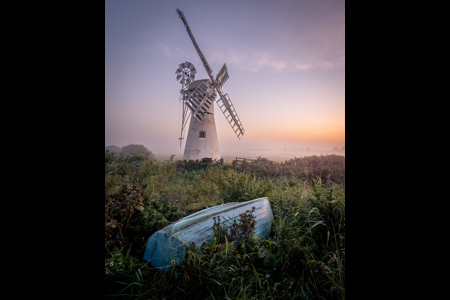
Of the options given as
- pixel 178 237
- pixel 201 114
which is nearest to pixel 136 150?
pixel 201 114

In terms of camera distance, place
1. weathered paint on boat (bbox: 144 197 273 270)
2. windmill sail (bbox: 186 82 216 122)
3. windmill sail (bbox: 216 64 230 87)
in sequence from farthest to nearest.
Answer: windmill sail (bbox: 216 64 230 87), windmill sail (bbox: 186 82 216 122), weathered paint on boat (bbox: 144 197 273 270)

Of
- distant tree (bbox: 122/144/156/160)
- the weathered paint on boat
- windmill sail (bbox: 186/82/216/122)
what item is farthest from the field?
windmill sail (bbox: 186/82/216/122)

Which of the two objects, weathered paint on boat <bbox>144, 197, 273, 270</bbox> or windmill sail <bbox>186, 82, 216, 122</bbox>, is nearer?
weathered paint on boat <bbox>144, 197, 273, 270</bbox>

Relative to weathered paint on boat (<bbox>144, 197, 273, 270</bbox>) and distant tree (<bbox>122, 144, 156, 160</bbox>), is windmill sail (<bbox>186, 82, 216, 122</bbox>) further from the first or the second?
weathered paint on boat (<bbox>144, 197, 273, 270</bbox>)

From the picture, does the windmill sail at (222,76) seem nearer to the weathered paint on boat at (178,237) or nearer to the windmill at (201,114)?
the windmill at (201,114)

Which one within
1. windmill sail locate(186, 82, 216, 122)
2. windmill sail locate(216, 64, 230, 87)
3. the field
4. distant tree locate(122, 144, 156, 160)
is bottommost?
the field

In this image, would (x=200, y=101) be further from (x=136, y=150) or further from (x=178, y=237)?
(x=178, y=237)

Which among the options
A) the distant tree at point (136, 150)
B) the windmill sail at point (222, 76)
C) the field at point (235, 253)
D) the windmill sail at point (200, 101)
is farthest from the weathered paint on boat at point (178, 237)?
the windmill sail at point (222, 76)

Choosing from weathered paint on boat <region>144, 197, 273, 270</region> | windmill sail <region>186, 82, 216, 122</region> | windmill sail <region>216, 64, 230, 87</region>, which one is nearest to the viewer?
weathered paint on boat <region>144, 197, 273, 270</region>

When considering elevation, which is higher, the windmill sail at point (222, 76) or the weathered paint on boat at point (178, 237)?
the windmill sail at point (222, 76)
